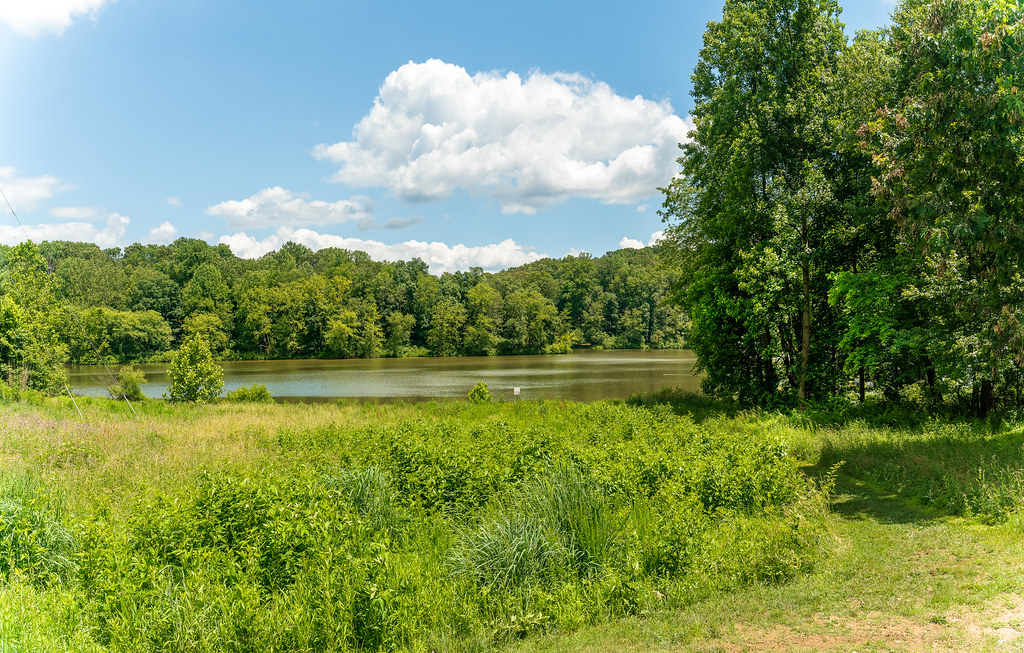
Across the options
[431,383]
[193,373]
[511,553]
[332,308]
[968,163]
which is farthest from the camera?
[332,308]

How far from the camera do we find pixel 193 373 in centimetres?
2845

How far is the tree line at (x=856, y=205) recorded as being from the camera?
10195 mm

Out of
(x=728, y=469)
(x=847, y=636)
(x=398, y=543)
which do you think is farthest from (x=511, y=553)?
(x=728, y=469)

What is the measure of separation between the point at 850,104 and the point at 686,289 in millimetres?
9606

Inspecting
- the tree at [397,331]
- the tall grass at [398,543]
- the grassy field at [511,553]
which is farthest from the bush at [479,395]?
the tree at [397,331]

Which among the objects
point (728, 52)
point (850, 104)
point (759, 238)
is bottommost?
point (759, 238)

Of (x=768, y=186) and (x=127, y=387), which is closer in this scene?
(x=768, y=186)

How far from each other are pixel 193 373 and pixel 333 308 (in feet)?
216

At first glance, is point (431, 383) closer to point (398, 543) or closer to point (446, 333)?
point (398, 543)

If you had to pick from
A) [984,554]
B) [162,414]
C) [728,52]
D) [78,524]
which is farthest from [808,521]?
[162,414]

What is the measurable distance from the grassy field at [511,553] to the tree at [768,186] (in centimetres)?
995

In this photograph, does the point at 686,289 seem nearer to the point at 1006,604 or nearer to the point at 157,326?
the point at 1006,604

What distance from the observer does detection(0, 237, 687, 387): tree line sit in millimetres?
80438

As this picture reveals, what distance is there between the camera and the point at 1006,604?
5344mm
